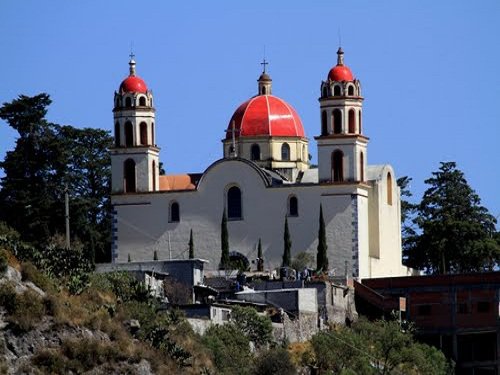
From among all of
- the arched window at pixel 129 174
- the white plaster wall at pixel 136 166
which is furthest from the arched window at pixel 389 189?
the arched window at pixel 129 174

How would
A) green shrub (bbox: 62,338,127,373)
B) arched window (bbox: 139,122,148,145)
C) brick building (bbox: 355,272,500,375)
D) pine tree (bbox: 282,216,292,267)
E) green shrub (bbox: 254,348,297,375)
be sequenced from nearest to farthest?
green shrub (bbox: 62,338,127,373) → green shrub (bbox: 254,348,297,375) → brick building (bbox: 355,272,500,375) → pine tree (bbox: 282,216,292,267) → arched window (bbox: 139,122,148,145)

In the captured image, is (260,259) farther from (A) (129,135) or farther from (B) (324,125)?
(A) (129,135)

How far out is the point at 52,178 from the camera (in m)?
120

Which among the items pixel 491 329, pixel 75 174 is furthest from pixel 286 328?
pixel 75 174

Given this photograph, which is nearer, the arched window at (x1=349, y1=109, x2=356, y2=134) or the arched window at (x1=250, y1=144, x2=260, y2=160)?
the arched window at (x1=349, y1=109, x2=356, y2=134)

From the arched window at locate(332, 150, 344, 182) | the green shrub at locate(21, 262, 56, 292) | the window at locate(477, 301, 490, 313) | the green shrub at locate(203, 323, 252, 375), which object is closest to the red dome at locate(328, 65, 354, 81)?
the arched window at locate(332, 150, 344, 182)

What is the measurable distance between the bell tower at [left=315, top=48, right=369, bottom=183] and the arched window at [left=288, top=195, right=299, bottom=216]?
1617 millimetres

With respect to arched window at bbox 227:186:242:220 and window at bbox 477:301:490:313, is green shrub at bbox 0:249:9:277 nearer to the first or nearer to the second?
window at bbox 477:301:490:313

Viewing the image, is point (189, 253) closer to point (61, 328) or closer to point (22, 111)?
point (22, 111)

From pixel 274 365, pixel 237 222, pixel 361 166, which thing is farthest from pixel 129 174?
pixel 274 365

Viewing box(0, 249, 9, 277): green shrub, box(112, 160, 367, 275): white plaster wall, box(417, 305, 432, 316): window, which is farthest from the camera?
box(112, 160, 367, 275): white plaster wall

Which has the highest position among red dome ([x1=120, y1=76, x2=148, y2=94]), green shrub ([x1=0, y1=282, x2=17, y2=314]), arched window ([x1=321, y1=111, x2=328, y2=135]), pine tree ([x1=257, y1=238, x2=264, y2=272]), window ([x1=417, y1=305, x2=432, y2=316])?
red dome ([x1=120, y1=76, x2=148, y2=94])

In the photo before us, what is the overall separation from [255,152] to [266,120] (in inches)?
68.6

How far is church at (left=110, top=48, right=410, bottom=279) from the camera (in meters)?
114
